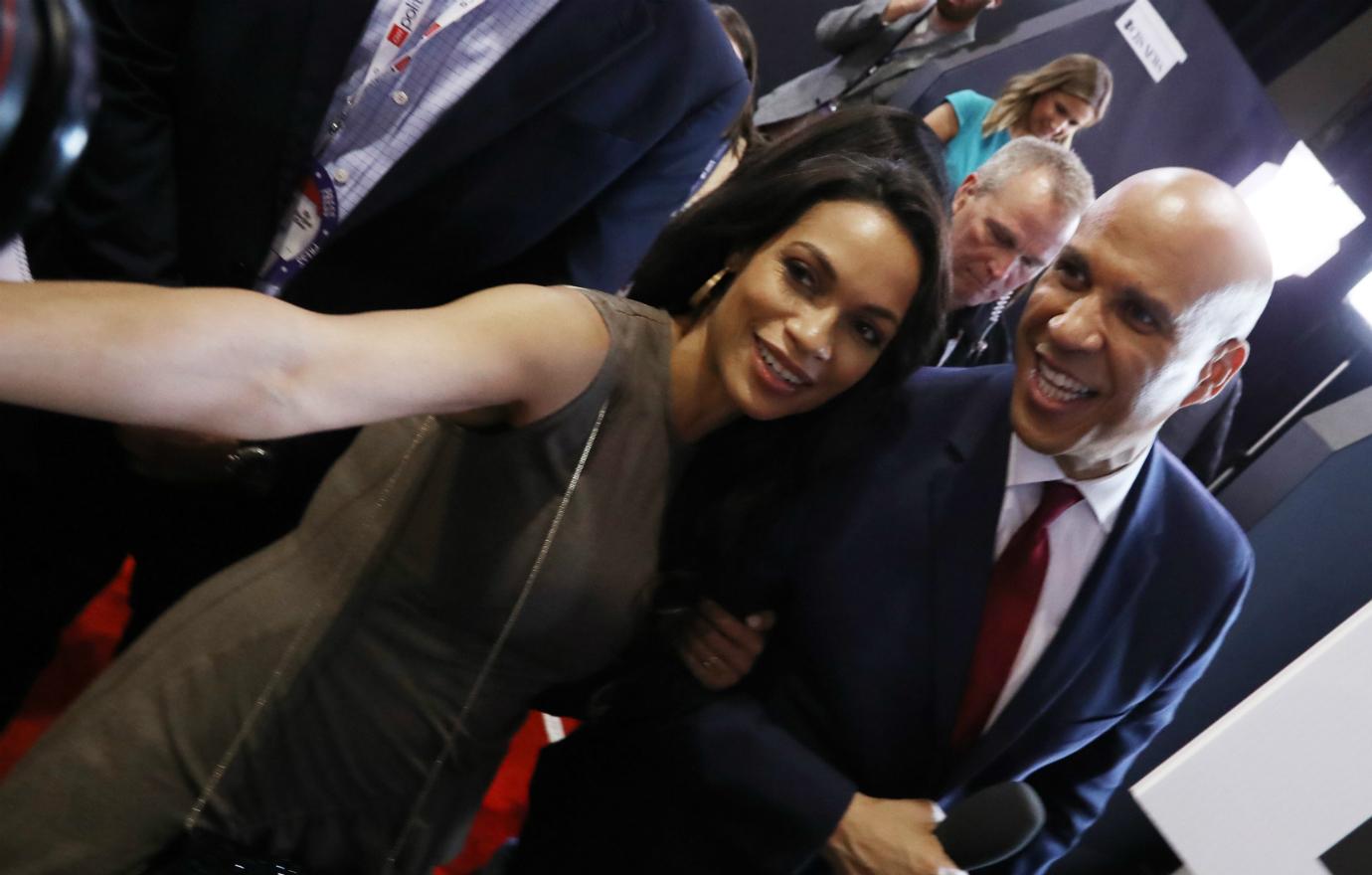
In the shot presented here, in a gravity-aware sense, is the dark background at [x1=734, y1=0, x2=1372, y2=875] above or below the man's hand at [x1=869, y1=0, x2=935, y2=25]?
below

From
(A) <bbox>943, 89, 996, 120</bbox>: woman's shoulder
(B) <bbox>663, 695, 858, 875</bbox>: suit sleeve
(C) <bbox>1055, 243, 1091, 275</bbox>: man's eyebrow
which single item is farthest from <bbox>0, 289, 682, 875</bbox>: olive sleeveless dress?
(A) <bbox>943, 89, 996, 120</bbox>: woman's shoulder

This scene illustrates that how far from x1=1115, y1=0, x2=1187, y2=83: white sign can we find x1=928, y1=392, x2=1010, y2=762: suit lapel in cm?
390

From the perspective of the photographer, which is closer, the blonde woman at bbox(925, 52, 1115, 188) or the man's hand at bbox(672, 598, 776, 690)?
the man's hand at bbox(672, 598, 776, 690)

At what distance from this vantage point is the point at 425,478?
1.30 metres

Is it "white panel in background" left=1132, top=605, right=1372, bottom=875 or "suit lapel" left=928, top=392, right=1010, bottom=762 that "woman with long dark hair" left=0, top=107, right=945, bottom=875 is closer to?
"suit lapel" left=928, top=392, right=1010, bottom=762

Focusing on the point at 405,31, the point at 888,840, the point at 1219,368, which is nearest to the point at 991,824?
the point at 888,840

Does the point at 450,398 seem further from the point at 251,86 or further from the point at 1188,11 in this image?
the point at 1188,11

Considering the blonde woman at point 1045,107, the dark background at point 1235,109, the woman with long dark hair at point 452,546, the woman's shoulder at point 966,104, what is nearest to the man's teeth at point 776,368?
the woman with long dark hair at point 452,546

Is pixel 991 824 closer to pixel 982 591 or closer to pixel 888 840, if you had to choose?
pixel 888 840

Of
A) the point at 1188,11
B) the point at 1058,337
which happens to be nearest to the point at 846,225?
the point at 1058,337

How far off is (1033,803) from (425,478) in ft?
2.77

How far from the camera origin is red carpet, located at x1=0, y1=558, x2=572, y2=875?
7.84 feet

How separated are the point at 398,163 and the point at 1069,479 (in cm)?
112

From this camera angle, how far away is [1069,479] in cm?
154
